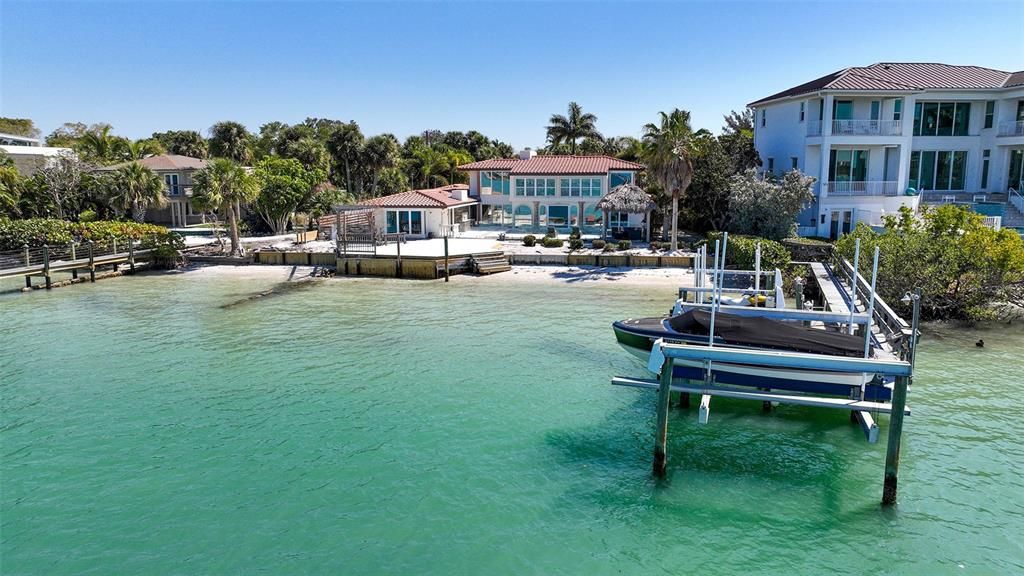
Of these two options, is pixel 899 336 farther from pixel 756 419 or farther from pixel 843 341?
pixel 756 419

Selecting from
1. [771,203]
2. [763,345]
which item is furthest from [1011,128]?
[763,345]

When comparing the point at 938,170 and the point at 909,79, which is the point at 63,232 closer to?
the point at 909,79

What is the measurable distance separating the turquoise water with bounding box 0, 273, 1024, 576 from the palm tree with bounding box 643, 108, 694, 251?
604 inches

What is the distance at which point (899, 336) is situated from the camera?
1514 cm

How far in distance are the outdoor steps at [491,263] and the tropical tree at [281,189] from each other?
15822 millimetres

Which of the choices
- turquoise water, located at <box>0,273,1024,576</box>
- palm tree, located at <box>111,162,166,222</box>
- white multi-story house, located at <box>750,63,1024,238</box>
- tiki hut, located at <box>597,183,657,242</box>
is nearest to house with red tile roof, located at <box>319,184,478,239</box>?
tiki hut, located at <box>597,183,657,242</box>

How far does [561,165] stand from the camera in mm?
47406

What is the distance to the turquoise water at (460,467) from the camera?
36.3 feet

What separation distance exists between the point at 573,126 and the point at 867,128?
35891mm

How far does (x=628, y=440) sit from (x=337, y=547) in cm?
682

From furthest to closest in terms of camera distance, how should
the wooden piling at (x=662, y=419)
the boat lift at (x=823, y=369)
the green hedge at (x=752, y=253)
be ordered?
the green hedge at (x=752, y=253) < the wooden piling at (x=662, y=419) < the boat lift at (x=823, y=369)

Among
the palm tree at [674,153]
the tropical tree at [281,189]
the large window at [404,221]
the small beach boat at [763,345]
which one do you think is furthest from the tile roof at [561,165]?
the small beach boat at [763,345]

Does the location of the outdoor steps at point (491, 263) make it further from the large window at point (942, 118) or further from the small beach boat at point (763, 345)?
the large window at point (942, 118)

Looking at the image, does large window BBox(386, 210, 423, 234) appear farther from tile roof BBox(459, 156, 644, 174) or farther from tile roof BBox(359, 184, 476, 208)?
tile roof BBox(459, 156, 644, 174)
